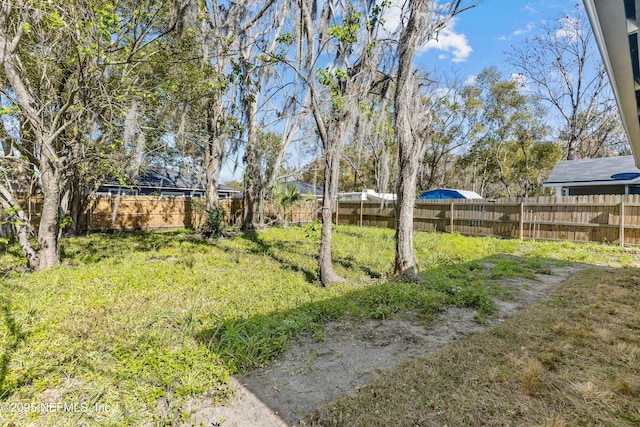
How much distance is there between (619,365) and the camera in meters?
2.21

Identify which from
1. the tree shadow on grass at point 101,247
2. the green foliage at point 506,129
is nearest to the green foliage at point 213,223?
the tree shadow on grass at point 101,247

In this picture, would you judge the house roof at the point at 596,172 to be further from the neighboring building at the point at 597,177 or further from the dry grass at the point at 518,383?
the dry grass at the point at 518,383

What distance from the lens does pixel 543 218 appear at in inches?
344

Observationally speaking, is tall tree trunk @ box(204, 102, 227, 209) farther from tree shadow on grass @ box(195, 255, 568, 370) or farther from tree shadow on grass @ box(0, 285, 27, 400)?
tree shadow on grass @ box(195, 255, 568, 370)

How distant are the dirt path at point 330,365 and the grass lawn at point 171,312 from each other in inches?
5.8

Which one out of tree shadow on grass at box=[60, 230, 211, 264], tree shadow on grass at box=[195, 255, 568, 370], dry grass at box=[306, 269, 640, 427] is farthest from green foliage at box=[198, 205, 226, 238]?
dry grass at box=[306, 269, 640, 427]

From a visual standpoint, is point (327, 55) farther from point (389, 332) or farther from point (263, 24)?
point (389, 332)

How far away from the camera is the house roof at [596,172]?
1038 centimetres

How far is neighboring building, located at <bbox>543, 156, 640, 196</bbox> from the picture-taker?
411 inches

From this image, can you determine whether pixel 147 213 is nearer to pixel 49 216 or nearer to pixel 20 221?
pixel 49 216

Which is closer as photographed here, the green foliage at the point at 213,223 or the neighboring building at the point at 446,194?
the green foliage at the point at 213,223

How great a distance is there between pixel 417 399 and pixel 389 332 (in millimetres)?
1070

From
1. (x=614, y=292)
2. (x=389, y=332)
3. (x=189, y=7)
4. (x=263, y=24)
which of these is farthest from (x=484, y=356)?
(x=263, y=24)

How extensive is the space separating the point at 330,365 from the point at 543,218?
9028 millimetres
